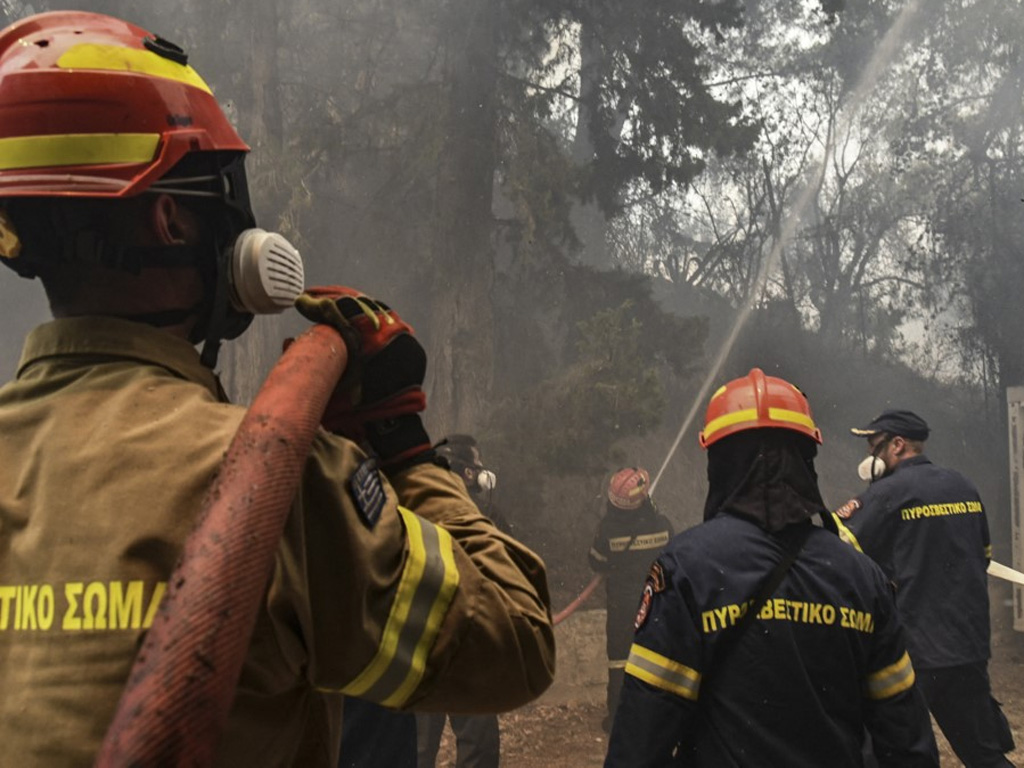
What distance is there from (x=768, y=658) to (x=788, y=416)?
29.1 inches

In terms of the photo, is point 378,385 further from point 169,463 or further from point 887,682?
point 887,682

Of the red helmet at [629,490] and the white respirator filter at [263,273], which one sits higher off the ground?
the white respirator filter at [263,273]

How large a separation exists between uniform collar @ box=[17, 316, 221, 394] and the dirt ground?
23.2 ft

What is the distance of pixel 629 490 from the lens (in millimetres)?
8508

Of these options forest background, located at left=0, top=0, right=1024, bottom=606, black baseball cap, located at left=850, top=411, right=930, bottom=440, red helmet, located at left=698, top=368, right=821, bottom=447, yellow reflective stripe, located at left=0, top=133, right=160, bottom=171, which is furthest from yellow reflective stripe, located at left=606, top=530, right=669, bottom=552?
yellow reflective stripe, located at left=0, top=133, right=160, bottom=171

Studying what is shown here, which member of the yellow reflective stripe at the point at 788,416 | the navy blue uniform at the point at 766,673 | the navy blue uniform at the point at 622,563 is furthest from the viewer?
the navy blue uniform at the point at 622,563

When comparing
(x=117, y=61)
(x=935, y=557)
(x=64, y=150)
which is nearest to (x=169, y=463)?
(x=64, y=150)

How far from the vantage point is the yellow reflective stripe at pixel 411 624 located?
4.02 ft

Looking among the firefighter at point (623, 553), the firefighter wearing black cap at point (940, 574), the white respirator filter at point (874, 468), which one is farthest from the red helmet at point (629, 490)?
the firefighter wearing black cap at point (940, 574)

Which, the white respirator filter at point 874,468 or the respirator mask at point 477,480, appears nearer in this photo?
the white respirator filter at point 874,468

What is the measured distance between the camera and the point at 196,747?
0.85 m

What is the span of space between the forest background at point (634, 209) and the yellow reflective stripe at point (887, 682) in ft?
27.3

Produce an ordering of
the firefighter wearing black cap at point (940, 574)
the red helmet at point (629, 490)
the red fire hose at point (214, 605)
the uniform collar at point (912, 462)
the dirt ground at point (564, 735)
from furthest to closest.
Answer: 1. the red helmet at point (629, 490)
2. the dirt ground at point (564, 735)
3. the uniform collar at point (912, 462)
4. the firefighter wearing black cap at point (940, 574)
5. the red fire hose at point (214, 605)

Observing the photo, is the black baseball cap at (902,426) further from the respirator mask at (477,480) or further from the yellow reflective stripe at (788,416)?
the yellow reflective stripe at (788,416)
